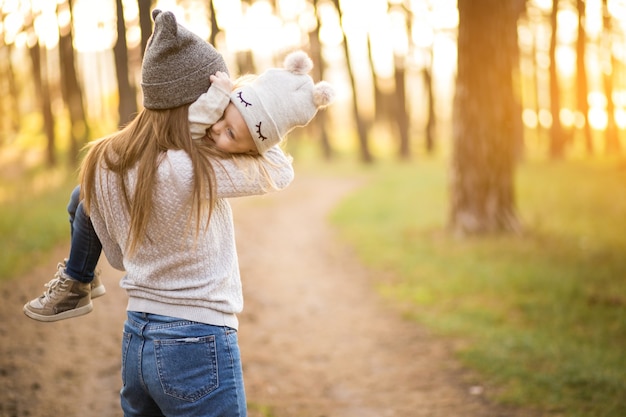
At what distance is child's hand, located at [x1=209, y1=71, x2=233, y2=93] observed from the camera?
206 centimetres

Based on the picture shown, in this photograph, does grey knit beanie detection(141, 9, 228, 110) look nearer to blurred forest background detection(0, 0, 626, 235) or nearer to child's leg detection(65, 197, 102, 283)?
child's leg detection(65, 197, 102, 283)

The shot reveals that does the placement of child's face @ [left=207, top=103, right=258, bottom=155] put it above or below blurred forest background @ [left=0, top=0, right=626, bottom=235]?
below

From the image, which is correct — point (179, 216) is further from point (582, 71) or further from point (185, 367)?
point (582, 71)

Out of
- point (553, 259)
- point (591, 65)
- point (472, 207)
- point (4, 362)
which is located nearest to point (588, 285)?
point (553, 259)

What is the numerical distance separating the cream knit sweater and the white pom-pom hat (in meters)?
0.15

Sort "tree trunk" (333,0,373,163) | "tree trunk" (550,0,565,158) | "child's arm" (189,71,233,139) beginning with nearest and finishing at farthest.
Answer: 1. "child's arm" (189,71,233,139)
2. "tree trunk" (550,0,565,158)
3. "tree trunk" (333,0,373,163)

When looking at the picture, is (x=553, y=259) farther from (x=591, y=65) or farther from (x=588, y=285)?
(x=591, y=65)

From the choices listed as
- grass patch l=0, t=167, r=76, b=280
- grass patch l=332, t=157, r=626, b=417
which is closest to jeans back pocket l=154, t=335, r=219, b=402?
grass patch l=332, t=157, r=626, b=417

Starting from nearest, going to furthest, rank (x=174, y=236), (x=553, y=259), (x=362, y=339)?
(x=174, y=236)
(x=362, y=339)
(x=553, y=259)

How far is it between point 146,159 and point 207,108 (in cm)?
28

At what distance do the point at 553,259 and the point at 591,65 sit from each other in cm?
2524

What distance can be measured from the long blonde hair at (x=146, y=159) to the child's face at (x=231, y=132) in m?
0.03

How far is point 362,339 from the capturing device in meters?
5.79

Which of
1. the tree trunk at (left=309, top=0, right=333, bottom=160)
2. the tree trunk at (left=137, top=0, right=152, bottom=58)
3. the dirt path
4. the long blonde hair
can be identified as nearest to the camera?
the long blonde hair
